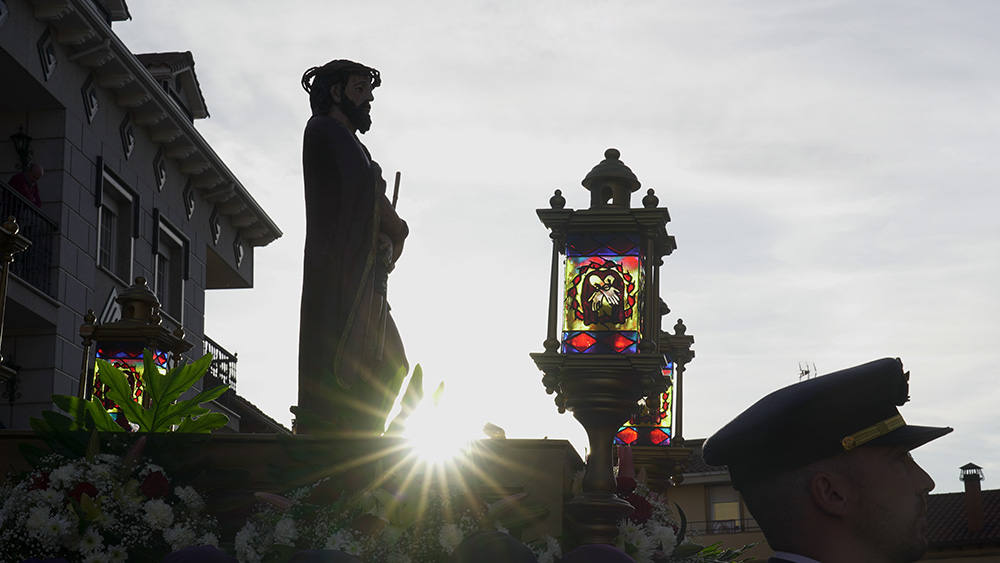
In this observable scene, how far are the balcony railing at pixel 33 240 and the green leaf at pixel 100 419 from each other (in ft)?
49.8

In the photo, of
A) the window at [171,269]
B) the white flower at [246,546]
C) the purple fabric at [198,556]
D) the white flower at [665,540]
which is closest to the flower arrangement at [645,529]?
the white flower at [665,540]

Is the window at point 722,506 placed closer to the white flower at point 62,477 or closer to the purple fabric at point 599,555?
the white flower at point 62,477

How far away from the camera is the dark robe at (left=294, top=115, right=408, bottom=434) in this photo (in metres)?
7.58

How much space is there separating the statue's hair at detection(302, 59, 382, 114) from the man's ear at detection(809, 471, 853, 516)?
5.09 meters

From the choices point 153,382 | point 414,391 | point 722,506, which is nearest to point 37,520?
point 153,382

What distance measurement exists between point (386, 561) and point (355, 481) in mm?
510

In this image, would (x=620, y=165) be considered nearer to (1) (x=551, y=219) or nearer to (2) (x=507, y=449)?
(1) (x=551, y=219)

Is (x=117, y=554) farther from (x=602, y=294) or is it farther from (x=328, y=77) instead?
(x=328, y=77)

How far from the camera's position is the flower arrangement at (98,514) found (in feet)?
19.1

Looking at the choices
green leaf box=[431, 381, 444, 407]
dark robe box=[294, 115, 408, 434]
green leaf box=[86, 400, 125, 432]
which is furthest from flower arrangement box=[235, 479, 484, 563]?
dark robe box=[294, 115, 408, 434]

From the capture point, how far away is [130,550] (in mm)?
5988

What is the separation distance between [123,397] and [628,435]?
15.4 feet

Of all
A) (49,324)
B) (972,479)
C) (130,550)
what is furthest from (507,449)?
(972,479)

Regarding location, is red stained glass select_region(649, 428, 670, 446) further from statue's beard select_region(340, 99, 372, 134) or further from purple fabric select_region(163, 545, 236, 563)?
purple fabric select_region(163, 545, 236, 563)
